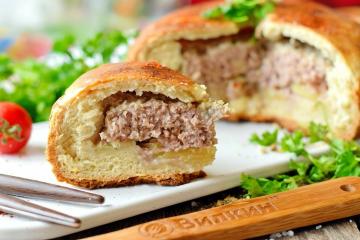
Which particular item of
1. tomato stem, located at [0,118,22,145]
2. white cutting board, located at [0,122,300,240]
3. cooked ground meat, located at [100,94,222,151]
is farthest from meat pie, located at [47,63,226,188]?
tomato stem, located at [0,118,22,145]

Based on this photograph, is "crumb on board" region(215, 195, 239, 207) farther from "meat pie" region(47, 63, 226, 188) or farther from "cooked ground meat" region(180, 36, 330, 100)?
"cooked ground meat" region(180, 36, 330, 100)

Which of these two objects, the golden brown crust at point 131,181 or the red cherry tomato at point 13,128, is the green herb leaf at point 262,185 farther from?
the red cherry tomato at point 13,128

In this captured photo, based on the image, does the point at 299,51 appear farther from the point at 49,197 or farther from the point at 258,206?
the point at 49,197

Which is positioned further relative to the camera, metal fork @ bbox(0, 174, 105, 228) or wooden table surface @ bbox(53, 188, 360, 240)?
wooden table surface @ bbox(53, 188, 360, 240)

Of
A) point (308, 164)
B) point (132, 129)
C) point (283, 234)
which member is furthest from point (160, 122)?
point (308, 164)

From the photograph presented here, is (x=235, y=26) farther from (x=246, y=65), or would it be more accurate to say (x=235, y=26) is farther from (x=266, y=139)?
(x=266, y=139)

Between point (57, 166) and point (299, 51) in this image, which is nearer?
point (57, 166)

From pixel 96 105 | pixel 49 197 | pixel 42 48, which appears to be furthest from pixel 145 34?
pixel 42 48
